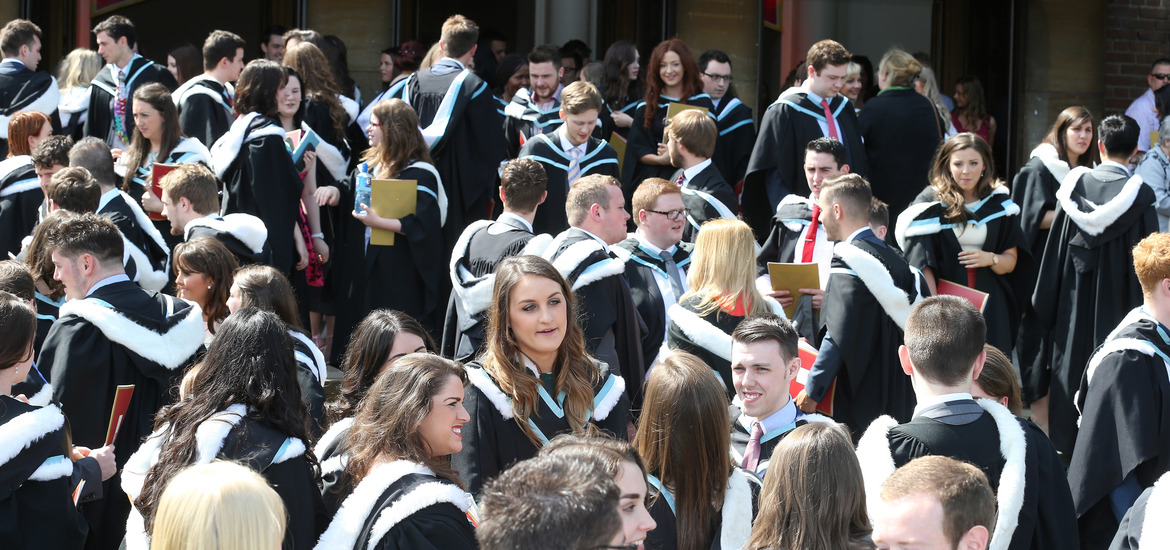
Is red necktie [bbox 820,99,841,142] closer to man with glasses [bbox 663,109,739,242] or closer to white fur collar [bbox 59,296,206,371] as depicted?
man with glasses [bbox 663,109,739,242]

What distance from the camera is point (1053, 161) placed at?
26.1ft

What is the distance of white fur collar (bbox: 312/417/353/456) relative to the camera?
4031 mm

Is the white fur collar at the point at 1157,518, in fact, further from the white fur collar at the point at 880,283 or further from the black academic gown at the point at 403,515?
the white fur collar at the point at 880,283

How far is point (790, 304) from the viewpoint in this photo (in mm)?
6242

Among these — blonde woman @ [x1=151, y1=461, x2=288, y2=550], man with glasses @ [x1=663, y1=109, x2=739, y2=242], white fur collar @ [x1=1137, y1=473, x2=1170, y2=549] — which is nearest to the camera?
blonde woman @ [x1=151, y1=461, x2=288, y2=550]

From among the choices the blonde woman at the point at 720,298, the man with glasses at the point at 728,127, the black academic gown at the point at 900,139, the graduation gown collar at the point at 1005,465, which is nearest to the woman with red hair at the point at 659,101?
the man with glasses at the point at 728,127

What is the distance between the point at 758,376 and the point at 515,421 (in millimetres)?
871

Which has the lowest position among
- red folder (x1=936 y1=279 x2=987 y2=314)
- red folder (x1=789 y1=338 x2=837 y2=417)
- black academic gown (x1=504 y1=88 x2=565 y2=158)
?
red folder (x1=789 y1=338 x2=837 y2=417)

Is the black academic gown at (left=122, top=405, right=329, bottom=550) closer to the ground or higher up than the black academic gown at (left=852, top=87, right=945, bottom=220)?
closer to the ground

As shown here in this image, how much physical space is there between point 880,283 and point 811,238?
1.12 m

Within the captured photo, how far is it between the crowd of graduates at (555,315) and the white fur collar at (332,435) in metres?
0.02

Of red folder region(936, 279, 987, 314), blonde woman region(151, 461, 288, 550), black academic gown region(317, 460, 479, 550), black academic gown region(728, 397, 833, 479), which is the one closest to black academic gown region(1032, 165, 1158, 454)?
red folder region(936, 279, 987, 314)

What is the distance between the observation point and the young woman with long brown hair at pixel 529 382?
391 centimetres

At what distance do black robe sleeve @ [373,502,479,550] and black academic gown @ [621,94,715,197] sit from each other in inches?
215
